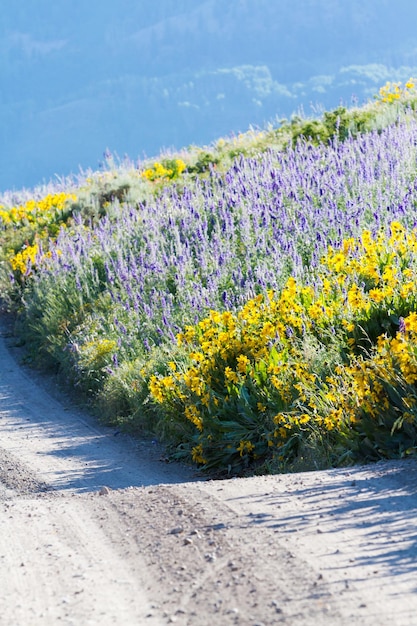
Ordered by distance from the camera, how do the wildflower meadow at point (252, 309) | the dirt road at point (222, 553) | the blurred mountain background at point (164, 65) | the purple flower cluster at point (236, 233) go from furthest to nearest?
the blurred mountain background at point (164, 65) < the purple flower cluster at point (236, 233) < the wildflower meadow at point (252, 309) < the dirt road at point (222, 553)

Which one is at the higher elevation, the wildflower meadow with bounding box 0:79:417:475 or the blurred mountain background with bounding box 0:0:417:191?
the blurred mountain background with bounding box 0:0:417:191

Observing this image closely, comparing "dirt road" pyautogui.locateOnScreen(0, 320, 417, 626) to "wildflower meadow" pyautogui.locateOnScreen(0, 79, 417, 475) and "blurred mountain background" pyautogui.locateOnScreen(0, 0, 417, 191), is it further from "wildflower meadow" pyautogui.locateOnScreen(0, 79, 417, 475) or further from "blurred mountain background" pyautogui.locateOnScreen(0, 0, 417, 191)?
"blurred mountain background" pyautogui.locateOnScreen(0, 0, 417, 191)

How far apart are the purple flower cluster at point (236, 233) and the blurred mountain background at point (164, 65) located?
5158 inches

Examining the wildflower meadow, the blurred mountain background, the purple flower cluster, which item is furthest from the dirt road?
the blurred mountain background

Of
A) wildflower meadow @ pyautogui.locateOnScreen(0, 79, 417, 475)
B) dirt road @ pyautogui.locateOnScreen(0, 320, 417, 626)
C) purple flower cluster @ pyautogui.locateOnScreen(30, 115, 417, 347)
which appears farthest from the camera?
purple flower cluster @ pyautogui.locateOnScreen(30, 115, 417, 347)

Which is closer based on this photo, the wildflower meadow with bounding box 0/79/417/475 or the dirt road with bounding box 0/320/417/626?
the dirt road with bounding box 0/320/417/626

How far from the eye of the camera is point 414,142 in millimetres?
14289

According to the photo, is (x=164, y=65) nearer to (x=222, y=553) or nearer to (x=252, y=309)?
(x=252, y=309)

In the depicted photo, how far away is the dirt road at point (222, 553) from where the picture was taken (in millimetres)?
4250

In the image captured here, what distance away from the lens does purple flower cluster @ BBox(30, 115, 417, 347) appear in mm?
10555

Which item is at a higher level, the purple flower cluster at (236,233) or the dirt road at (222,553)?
the purple flower cluster at (236,233)

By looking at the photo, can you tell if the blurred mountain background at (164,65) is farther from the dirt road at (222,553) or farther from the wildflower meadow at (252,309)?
the dirt road at (222,553)

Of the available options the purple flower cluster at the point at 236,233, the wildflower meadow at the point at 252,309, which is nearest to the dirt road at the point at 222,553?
the wildflower meadow at the point at 252,309

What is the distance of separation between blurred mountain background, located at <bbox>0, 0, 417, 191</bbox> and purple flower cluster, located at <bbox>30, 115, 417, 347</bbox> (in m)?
131
